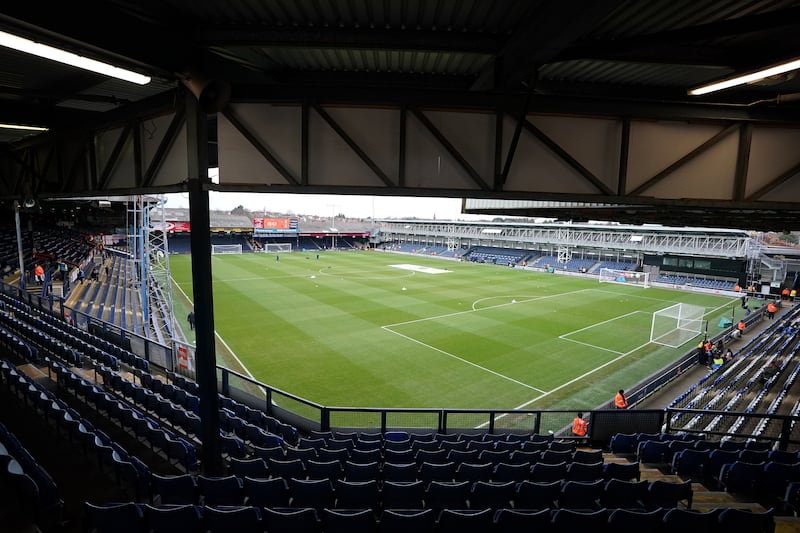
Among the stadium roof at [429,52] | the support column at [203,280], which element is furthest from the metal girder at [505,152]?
the support column at [203,280]

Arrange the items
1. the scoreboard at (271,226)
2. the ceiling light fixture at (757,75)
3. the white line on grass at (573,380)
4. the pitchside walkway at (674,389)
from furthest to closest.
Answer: the scoreboard at (271,226), the white line on grass at (573,380), the pitchside walkway at (674,389), the ceiling light fixture at (757,75)

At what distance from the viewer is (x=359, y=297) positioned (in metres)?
35.1

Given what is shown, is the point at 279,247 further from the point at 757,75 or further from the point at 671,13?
the point at 757,75

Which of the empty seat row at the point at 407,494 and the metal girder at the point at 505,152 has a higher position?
the metal girder at the point at 505,152

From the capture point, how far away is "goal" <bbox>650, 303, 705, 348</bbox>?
79.2ft

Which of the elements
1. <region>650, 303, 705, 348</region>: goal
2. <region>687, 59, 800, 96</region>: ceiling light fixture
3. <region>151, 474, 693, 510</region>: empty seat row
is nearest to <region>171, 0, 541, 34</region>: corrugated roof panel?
<region>687, 59, 800, 96</region>: ceiling light fixture

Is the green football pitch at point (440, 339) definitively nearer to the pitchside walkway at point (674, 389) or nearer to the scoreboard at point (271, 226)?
the pitchside walkway at point (674, 389)

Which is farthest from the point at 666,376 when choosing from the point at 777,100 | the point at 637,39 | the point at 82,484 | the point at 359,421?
the point at 82,484

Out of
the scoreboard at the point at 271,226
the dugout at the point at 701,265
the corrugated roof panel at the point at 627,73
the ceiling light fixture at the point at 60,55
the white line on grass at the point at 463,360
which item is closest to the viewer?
the ceiling light fixture at the point at 60,55

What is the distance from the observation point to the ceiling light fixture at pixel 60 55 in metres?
3.22

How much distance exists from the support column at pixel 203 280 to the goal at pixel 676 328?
25.6 metres

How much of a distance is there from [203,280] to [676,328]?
1173 inches

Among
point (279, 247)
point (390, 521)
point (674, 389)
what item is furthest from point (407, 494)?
point (279, 247)

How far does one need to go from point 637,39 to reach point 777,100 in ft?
8.49
